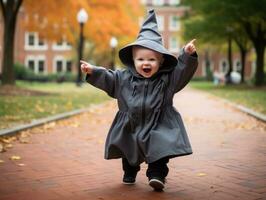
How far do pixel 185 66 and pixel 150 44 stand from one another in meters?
0.37

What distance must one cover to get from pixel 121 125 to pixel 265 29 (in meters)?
25.2

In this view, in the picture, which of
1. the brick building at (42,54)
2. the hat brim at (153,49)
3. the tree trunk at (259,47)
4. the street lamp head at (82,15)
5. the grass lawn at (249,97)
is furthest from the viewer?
the brick building at (42,54)

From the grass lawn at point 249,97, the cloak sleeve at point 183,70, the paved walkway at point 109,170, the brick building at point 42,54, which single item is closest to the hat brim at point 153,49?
the cloak sleeve at point 183,70

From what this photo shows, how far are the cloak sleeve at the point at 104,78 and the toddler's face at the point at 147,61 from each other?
9.9 inches

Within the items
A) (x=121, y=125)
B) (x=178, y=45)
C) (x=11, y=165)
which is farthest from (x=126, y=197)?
(x=178, y=45)

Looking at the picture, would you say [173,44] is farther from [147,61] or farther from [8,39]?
[147,61]

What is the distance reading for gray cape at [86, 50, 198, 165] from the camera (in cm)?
→ 395

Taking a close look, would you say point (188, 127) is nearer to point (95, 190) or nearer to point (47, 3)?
point (95, 190)

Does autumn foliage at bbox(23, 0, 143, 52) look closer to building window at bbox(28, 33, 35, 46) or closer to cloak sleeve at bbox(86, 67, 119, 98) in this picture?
cloak sleeve at bbox(86, 67, 119, 98)

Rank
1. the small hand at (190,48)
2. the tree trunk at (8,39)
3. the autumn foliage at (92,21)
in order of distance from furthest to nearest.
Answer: the autumn foliage at (92,21), the tree trunk at (8,39), the small hand at (190,48)

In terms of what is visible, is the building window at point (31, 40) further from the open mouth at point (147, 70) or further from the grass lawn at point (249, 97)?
the open mouth at point (147, 70)

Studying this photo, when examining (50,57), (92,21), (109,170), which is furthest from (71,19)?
(50,57)

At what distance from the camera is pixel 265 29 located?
27.6 metres

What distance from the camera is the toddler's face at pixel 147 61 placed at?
13.4 feet
